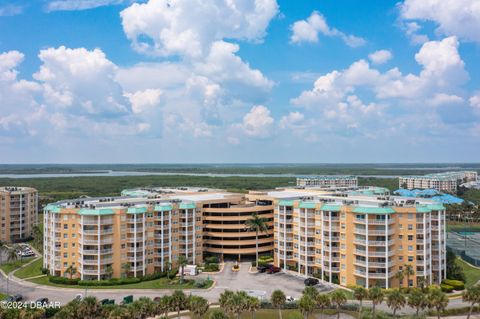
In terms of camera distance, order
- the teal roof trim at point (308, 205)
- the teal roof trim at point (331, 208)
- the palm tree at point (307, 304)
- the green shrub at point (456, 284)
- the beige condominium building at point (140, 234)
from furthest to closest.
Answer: the teal roof trim at point (308, 205) < the beige condominium building at point (140, 234) < the teal roof trim at point (331, 208) < the green shrub at point (456, 284) < the palm tree at point (307, 304)

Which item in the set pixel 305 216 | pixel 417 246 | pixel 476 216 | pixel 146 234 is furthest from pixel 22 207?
pixel 476 216

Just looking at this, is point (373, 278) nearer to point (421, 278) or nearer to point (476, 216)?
point (421, 278)

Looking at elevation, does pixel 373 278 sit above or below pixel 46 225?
below

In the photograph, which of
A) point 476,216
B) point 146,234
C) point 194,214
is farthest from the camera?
point 476,216

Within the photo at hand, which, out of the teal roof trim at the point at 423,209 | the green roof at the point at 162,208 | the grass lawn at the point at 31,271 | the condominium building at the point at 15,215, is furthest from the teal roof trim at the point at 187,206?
the condominium building at the point at 15,215

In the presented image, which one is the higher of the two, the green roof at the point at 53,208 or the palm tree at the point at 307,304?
the green roof at the point at 53,208

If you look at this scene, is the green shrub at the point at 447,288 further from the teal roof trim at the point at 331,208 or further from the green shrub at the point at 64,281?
the green shrub at the point at 64,281
